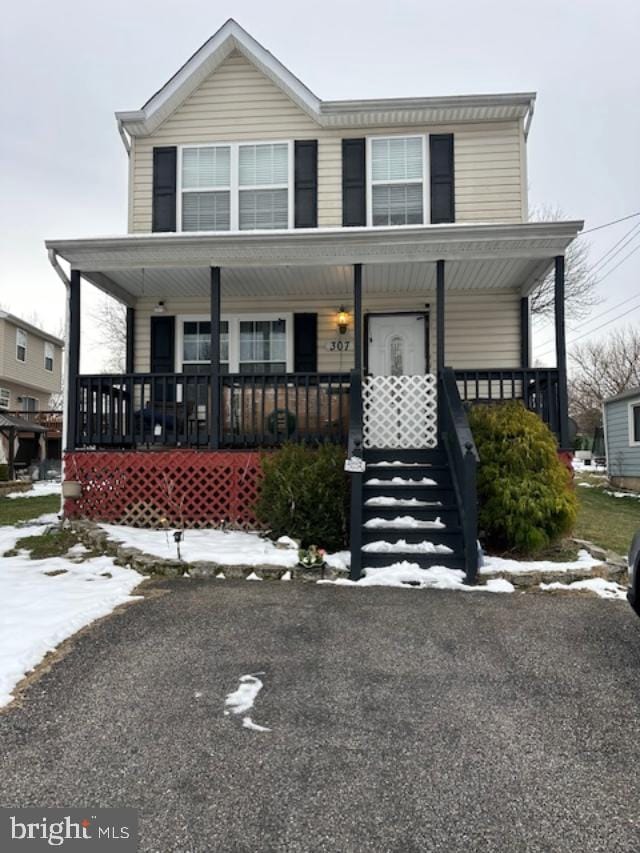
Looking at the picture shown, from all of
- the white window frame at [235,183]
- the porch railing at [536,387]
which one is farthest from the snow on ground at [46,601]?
the white window frame at [235,183]

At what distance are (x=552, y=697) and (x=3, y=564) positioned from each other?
17.7 ft

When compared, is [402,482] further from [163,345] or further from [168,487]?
[163,345]

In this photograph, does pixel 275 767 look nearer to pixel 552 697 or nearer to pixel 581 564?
pixel 552 697

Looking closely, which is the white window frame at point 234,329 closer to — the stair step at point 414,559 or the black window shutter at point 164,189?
the black window shutter at point 164,189

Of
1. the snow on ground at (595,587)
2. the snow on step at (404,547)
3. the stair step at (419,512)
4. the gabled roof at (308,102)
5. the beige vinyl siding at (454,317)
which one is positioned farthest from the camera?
the beige vinyl siding at (454,317)

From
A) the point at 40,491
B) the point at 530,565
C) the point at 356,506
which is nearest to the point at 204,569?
the point at 356,506

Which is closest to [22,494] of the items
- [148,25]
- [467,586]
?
[148,25]

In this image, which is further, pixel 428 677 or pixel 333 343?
pixel 333 343

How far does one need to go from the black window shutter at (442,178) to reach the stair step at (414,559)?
598cm

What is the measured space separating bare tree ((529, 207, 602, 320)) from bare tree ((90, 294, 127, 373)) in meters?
20.7

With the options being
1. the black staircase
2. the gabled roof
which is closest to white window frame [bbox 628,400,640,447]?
the gabled roof

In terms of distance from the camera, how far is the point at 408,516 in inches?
224

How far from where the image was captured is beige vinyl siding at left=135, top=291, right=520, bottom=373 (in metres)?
9.01

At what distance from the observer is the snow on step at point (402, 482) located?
6.04 metres
